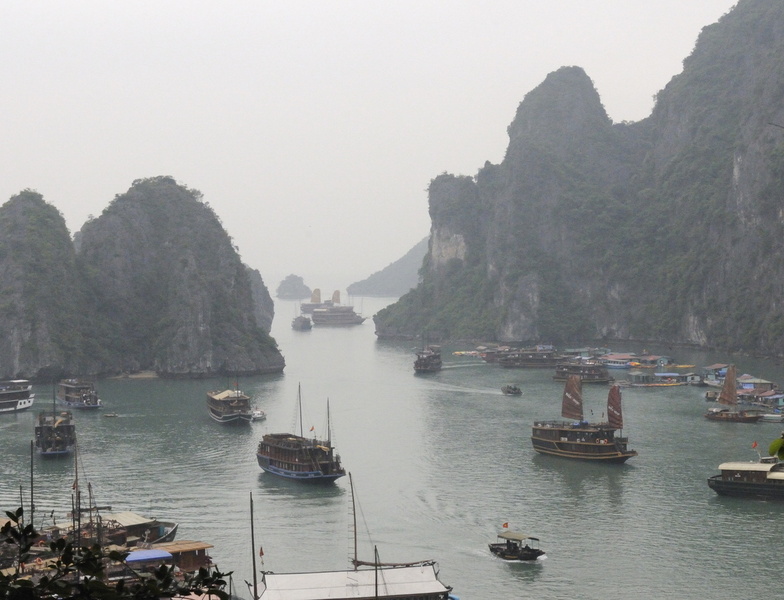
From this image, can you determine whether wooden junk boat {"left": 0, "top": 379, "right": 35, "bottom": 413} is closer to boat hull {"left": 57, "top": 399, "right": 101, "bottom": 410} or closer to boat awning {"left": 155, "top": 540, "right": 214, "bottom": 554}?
boat hull {"left": 57, "top": 399, "right": 101, "bottom": 410}

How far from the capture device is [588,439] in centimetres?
4716

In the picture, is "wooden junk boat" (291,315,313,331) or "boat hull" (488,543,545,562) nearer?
"boat hull" (488,543,545,562)

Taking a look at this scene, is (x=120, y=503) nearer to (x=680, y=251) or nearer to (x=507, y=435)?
(x=507, y=435)

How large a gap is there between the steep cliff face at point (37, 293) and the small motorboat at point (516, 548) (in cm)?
5626

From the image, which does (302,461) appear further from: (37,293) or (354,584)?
(37,293)

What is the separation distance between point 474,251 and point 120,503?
3804 inches

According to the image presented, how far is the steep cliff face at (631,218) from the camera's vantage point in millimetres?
98250

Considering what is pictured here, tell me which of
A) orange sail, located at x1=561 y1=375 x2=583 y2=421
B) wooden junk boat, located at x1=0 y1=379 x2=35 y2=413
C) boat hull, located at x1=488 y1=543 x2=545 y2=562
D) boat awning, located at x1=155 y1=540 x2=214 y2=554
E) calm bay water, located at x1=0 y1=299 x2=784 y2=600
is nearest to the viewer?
boat awning, located at x1=155 y1=540 x2=214 y2=554

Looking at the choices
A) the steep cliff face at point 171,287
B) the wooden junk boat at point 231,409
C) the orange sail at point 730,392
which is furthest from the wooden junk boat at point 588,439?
the steep cliff face at point 171,287

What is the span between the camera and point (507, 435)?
176 feet

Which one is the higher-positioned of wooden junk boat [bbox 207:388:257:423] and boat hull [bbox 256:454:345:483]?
wooden junk boat [bbox 207:388:257:423]

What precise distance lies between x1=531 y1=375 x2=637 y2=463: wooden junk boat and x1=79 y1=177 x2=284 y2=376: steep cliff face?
4225 centimetres

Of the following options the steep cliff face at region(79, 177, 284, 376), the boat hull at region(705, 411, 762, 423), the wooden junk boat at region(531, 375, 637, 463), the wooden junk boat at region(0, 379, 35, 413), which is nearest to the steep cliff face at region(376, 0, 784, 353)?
the steep cliff face at region(79, 177, 284, 376)

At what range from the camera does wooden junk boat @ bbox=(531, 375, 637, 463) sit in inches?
1825
